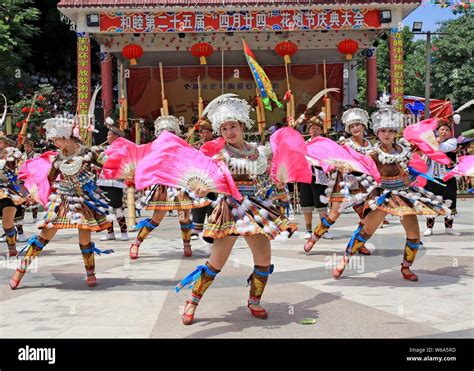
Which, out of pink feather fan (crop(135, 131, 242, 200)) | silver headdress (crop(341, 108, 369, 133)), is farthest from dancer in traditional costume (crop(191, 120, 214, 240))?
pink feather fan (crop(135, 131, 242, 200))

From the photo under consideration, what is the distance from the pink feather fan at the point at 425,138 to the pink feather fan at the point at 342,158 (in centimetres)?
70

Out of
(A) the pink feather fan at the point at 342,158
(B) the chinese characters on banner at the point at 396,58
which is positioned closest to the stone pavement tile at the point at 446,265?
(A) the pink feather fan at the point at 342,158

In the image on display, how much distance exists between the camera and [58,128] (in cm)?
582

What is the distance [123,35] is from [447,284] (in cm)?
1676

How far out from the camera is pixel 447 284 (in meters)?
5.69

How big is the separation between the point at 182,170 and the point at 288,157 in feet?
3.45

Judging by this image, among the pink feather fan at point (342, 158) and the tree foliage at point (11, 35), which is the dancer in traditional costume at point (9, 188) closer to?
the pink feather fan at point (342, 158)

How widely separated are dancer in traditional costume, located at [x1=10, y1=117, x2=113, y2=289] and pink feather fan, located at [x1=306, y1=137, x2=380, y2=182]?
2189 millimetres

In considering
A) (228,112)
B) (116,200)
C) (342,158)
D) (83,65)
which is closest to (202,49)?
(83,65)

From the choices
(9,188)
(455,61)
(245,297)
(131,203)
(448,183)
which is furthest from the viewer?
(455,61)

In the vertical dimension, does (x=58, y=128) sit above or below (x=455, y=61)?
below

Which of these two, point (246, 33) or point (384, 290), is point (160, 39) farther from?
point (384, 290)

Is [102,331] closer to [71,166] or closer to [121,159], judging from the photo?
[71,166]
